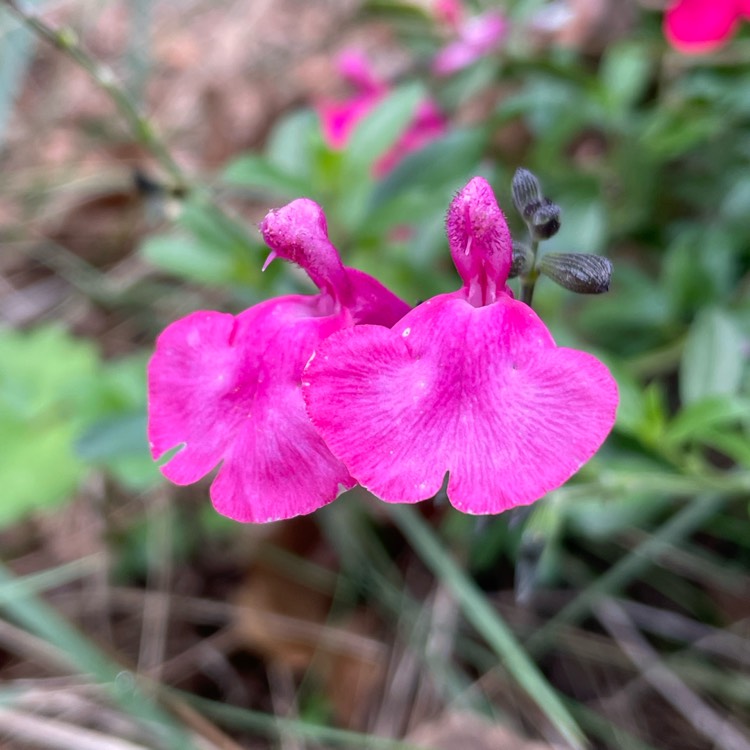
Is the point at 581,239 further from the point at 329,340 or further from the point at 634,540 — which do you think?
the point at 329,340

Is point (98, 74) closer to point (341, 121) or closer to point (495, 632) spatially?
point (341, 121)

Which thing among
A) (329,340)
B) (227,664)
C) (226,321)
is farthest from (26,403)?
(329,340)

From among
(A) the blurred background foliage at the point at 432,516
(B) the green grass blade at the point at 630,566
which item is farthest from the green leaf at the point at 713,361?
(B) the green grass blade at the point at 630,566

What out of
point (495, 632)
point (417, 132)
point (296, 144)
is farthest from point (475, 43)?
point (495, 632)

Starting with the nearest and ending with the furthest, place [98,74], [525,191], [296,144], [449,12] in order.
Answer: [525,191], [98,74], [296,144], [449,12]

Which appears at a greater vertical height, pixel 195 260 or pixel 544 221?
pixel 544 221

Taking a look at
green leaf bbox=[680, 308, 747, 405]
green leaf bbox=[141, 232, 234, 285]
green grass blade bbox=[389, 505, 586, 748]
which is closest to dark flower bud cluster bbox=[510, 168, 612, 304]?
green leaf bbox=[680, 308, 747, 405]
